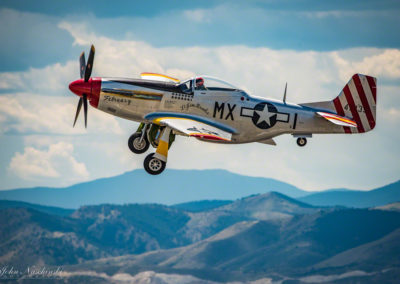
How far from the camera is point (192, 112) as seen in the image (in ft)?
110

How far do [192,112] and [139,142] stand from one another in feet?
10.7

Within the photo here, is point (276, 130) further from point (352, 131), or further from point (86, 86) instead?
point (86, 86)

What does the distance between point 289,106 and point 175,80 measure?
20.5 ft

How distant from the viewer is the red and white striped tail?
36.5 m

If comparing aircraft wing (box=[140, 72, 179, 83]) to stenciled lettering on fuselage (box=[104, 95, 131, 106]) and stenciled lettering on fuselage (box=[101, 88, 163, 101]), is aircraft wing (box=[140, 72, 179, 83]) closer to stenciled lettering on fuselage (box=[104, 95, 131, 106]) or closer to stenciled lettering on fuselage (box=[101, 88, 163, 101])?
stenciled lettering on fuselage (box=[101, 88, 163, 101])

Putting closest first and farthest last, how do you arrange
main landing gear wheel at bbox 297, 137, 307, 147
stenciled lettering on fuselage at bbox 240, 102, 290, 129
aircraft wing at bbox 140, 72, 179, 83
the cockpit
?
the cockpit
stenciled lettering on fuselage at bbox 240, 102, 290, 129
main landing gear wheel at bbox 297, 137, 307, 147
aircraft wing at bbox 140, 72, 179, 83

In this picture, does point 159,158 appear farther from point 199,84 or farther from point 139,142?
point 199,84

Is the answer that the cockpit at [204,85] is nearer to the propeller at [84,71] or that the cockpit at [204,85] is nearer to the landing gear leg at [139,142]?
the landing gear leg at [139,142]

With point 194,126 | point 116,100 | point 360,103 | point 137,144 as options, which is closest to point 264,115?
point 194,126

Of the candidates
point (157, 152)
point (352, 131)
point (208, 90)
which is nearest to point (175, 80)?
point (208, 90)

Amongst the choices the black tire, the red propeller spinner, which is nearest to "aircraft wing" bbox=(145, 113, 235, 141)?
the black tire

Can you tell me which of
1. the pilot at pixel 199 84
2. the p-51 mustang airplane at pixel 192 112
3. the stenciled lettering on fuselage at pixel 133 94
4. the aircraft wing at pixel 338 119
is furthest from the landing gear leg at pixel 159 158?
the aircraft wing at pixel 338 119

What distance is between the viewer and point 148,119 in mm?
33250

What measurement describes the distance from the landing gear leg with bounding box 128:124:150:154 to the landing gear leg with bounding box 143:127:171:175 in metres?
2.87
